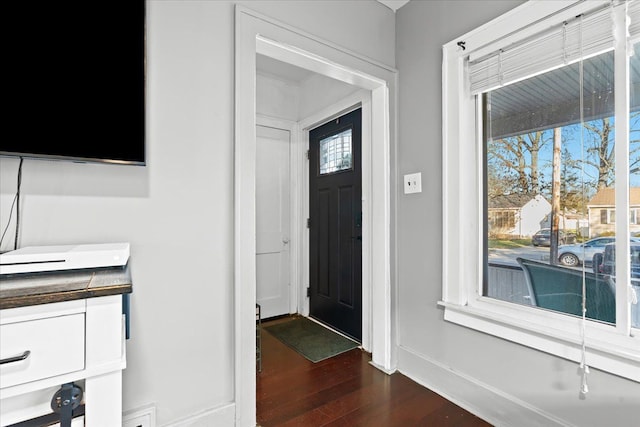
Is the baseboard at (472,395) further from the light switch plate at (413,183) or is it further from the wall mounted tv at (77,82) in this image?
the wall mounted tv at (77,82)

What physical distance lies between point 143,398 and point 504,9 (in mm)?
2590

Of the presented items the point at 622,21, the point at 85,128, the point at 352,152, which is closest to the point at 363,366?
the point at 352,152

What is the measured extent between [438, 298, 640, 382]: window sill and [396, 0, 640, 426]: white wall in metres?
0.05

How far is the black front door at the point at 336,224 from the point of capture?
111 inches

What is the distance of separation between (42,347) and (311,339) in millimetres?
2323

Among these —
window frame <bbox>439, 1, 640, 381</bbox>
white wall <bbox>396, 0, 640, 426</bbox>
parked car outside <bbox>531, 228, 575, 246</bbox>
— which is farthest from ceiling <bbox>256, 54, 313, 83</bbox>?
parked car outside <bbox>531, 228, 575, 246</bbox>

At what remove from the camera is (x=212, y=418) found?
154 cm

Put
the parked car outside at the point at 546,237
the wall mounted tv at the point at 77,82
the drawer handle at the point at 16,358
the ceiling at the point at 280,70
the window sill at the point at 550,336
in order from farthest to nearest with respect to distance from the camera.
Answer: the ceiling at the point at 280,70 < the parked car outside at the point at 546,237 < the window sill at the point at 550,336 < the wall mounted tv at the point at 77,82 < the drawer handle at the point at 16,358

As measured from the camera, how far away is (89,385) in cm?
81

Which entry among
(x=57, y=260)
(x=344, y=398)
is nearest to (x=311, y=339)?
(x=344, y=398)

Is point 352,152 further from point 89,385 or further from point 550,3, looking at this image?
point 89,385

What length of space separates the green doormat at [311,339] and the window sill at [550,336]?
1.07m

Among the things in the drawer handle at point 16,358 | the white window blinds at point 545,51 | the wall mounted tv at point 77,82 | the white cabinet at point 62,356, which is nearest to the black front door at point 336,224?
the white window blinds at point 545,51

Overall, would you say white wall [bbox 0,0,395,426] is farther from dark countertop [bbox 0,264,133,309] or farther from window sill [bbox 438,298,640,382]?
window sill [bbox 438,298,640,382]
